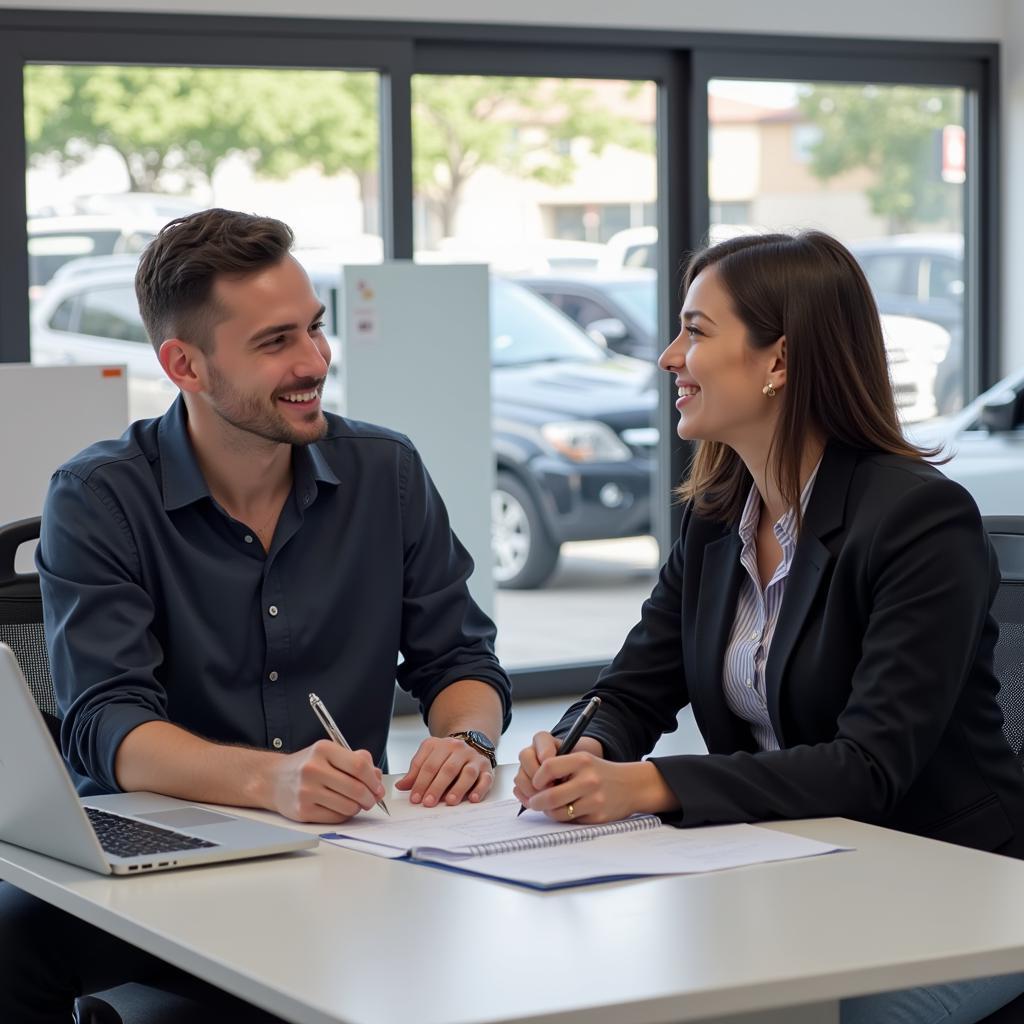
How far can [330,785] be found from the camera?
5.90ft

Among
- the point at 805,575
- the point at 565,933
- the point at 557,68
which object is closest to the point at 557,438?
the point at 557,68

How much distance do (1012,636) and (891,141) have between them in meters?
4.83

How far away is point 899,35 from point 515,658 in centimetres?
274

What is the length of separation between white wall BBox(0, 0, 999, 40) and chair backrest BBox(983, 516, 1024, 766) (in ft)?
12.5

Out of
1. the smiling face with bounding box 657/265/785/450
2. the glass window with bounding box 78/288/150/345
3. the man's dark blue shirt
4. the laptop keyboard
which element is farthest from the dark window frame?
the laptop keyboard

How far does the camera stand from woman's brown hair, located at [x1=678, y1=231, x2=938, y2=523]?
2.14 metres

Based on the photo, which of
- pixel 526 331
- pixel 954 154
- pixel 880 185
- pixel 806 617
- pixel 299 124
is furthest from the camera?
pixel 954 154

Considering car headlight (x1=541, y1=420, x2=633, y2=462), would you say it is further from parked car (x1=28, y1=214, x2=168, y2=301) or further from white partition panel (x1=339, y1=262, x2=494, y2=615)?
parked car (x1=28, y1=214, x2=168, y2=301)

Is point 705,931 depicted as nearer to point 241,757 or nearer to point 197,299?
point 241,757

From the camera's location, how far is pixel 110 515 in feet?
7.32

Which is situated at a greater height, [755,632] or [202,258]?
[202,258]

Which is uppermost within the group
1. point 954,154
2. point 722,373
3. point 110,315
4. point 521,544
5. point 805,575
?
point 954,154

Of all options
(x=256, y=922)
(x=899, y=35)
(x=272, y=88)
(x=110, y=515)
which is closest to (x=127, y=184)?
(x=272, y=88)

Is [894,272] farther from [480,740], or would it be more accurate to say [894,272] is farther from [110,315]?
[480,740]
